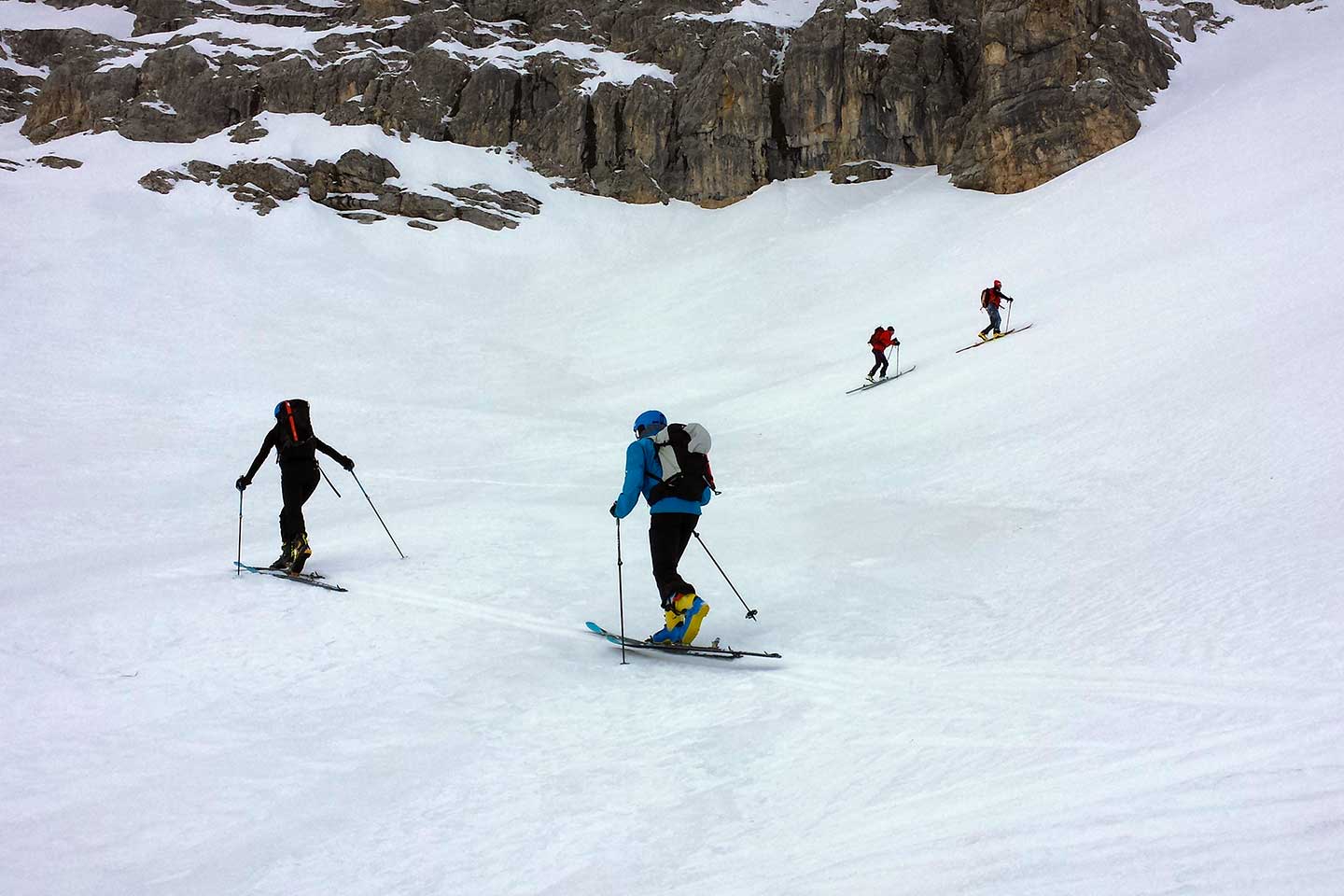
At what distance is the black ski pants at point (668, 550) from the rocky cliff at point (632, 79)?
45435mm

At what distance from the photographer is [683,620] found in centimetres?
589

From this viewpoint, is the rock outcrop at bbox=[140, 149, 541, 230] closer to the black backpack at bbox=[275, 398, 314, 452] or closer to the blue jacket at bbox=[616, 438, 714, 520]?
the black backpack at bbox=[275, 398, 314, 452]

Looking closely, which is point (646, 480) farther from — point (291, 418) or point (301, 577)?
point (291, 418)

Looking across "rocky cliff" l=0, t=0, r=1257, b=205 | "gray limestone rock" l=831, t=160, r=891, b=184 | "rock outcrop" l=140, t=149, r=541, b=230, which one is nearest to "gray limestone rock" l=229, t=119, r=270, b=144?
"rock outcrop" l=140, t=149, r=541, b=230

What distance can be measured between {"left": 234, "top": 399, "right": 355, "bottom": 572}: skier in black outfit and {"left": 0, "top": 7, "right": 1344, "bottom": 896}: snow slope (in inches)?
23.0

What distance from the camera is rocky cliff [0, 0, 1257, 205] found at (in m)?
50.3

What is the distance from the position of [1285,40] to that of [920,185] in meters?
21.2

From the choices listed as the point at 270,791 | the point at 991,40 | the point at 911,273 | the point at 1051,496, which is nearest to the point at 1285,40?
the point at 991,40

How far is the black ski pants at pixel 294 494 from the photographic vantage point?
8.40 meters

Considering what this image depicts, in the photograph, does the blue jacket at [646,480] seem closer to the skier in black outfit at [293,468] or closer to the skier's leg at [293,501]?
the skier in black outfit at [293,468]

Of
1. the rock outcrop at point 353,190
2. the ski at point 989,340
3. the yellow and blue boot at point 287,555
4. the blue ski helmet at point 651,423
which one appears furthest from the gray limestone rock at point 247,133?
the blue ski helmet at point 651,423

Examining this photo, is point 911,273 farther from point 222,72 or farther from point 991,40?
point 222,72

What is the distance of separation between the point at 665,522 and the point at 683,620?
0.74 metres

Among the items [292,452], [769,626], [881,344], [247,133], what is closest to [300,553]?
[292,452]
